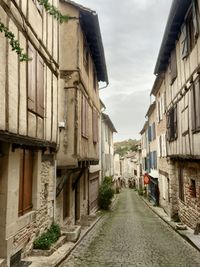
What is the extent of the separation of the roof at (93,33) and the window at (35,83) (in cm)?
418

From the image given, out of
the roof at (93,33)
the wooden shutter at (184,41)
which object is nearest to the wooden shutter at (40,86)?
the roof at (93,33)

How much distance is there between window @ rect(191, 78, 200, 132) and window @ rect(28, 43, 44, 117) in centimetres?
490

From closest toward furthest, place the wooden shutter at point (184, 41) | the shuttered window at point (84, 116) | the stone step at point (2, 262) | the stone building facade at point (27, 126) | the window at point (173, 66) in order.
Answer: the stone step at point (2, 262), the stone building facade at point (27, 126), the wooden shutter at point (184, 41), the shuttered window at point (84, 116), the window at point (173, 66)

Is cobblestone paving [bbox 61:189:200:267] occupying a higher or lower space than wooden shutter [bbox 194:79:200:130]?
lower

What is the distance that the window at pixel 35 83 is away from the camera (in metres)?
8.30

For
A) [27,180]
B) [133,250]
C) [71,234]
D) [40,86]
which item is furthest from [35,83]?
[133,250]

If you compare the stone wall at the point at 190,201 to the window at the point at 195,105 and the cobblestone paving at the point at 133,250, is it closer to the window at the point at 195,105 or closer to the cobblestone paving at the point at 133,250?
the cobblestone paving at the point at 133,250

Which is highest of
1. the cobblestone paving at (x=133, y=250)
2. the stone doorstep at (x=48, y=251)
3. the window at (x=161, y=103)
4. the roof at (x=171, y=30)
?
the roof at (x=171, y=30)

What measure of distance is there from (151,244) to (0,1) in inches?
342

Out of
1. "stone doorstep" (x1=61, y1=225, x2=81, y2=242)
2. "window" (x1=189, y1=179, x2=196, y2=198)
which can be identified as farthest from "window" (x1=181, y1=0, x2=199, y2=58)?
"stone doorstep" (x1=61, y1=225, x2=81, y2=242)

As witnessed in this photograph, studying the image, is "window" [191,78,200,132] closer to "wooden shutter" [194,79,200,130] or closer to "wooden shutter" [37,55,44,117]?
"wooden shutter" [194,79,200,130]

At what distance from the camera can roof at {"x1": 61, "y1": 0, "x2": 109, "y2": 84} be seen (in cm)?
1255

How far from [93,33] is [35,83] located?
6237 millimetres

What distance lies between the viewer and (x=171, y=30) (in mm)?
13977
